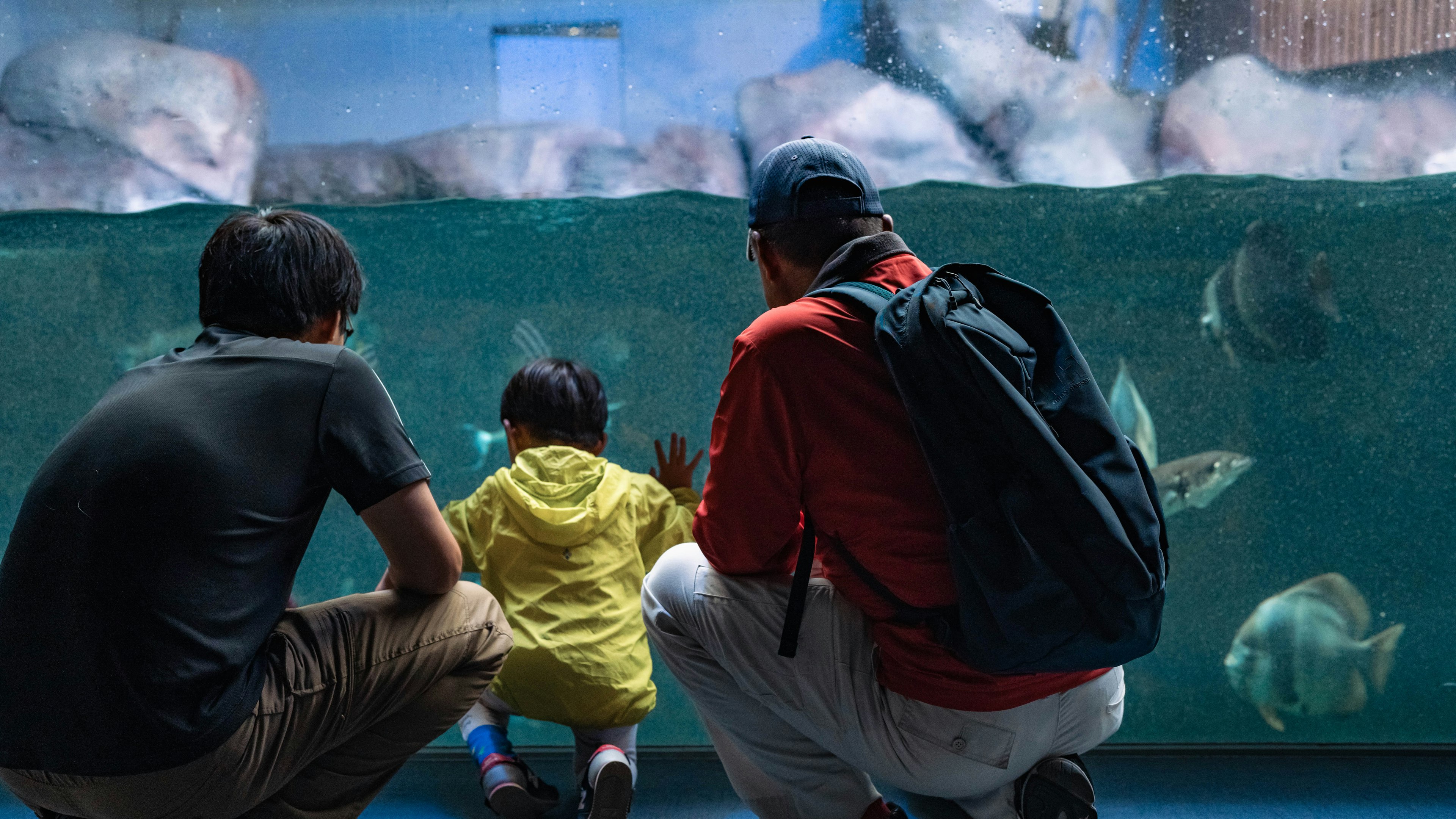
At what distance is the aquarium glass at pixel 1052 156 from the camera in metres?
3.75

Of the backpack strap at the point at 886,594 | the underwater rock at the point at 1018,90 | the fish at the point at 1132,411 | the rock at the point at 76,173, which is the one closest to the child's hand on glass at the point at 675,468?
the backpack strap at the point at 886,594

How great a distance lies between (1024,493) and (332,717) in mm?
1267

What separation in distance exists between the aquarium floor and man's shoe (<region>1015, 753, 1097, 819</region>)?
2.11 feet

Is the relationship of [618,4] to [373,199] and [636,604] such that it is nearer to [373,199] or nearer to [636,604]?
[373,199]

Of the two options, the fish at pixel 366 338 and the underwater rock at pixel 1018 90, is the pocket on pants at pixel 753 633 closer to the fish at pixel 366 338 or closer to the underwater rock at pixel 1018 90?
the underwater rock at pixel 1018 90

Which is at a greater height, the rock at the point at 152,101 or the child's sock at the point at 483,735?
the rock at the point at 152,101

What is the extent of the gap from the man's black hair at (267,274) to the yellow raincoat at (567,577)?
86 centimetres

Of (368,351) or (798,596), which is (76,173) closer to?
(368,351)

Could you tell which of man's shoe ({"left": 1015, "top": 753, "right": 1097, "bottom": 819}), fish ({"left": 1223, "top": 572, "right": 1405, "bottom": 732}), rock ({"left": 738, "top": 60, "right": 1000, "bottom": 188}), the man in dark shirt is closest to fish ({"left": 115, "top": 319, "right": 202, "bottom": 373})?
rock ({"left": 738, "top": 60, "right": 1000, "bottom": 188})

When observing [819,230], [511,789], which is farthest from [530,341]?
[819,230]

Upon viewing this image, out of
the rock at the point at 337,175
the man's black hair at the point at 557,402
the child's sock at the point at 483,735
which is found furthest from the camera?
the rock at the point at 337,175

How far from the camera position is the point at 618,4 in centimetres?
397

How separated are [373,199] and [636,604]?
9.10 ft

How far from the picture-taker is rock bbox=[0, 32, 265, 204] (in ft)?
13.2
